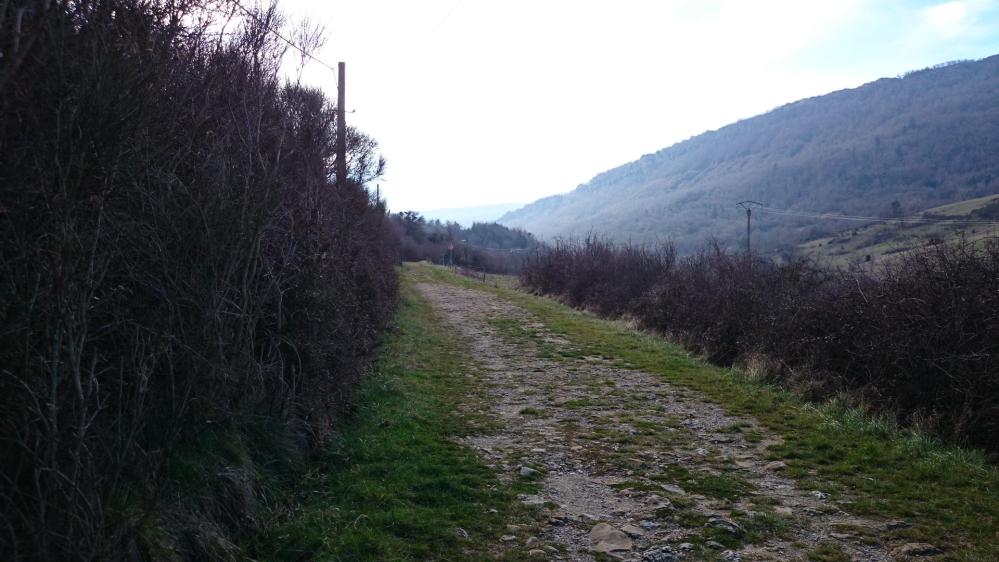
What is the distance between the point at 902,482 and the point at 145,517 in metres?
5.77

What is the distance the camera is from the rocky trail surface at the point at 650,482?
178 inches

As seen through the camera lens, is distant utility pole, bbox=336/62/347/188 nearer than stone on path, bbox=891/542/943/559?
No

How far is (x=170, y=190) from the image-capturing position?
4.04 m

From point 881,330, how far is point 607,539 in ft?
17.7

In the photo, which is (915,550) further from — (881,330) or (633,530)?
(881,330)

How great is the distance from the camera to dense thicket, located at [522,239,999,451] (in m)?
6.83

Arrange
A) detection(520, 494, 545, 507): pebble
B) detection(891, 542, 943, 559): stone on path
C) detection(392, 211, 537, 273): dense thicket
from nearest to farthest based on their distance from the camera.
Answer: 1. detection(891, 542, 943, 559): stone on path
2. detection(520, 494, 545, 507): pebble
3. detection(392, 211, 537, 273): dense thicket

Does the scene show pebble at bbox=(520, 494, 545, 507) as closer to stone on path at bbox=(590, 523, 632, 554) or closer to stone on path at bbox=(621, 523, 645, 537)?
stone on path at bbox=(590, 523, 632, 554)

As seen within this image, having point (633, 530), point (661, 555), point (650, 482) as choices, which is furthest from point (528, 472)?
point (661, 555)

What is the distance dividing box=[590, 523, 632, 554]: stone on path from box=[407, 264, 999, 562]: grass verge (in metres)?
1.81

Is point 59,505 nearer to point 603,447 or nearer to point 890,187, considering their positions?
point 603,447

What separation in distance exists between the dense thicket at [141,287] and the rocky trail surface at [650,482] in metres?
2.13

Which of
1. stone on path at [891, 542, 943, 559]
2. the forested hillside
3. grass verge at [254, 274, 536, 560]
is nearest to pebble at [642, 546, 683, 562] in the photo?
grass verge at [254, 274, 536, 560]

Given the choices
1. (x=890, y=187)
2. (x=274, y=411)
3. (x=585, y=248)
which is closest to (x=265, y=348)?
(x=274, y=411)
